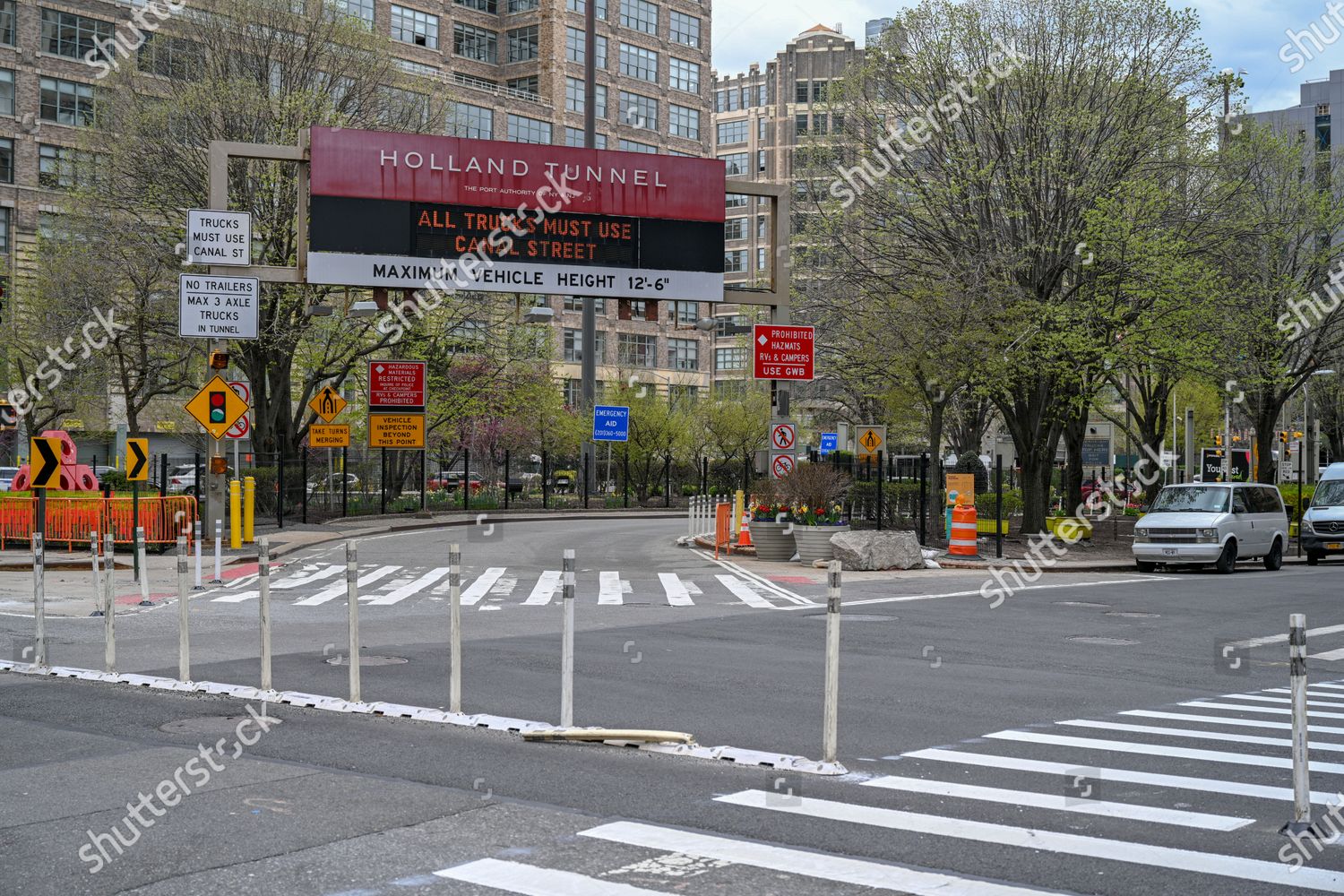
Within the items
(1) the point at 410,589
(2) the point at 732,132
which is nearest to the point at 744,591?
(1) the point at 410,589

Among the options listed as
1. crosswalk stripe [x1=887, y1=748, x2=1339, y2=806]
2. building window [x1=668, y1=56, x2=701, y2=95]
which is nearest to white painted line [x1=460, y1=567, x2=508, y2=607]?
crosswalk stripe [x1=887, y1=748, x2=1339, y2=806]

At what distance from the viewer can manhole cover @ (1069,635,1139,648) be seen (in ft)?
50.8

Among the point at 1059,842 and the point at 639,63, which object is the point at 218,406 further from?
the point at 639,63

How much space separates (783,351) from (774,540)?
400cm

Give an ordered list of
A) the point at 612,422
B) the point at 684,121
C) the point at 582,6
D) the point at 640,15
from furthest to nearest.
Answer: the point at 684,121, the point at 640,15, the point at 582,6, the point at 612,422

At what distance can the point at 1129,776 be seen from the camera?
8148 mm

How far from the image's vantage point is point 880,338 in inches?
1403

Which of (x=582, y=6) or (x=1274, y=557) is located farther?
(x=582, y=6)

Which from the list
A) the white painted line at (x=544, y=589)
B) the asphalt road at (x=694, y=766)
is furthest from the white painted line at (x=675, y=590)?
the asphalt road at (x=694, y=766)

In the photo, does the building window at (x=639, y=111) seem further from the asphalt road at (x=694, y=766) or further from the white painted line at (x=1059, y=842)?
the white painted line at (x=1059, y=842)

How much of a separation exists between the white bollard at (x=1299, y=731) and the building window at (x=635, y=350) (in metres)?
85.3

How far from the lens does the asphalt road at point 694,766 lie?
19.8 ft

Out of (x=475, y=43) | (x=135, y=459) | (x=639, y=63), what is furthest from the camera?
(x=639, y=63)

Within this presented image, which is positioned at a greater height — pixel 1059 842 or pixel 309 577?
pixel 1059 842
